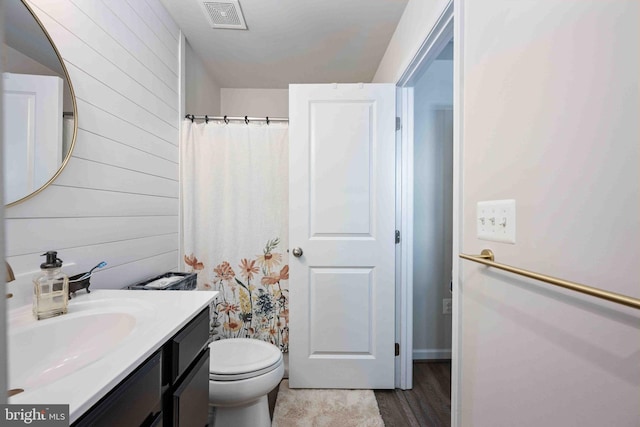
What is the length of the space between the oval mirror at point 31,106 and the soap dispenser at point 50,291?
22 centimetres

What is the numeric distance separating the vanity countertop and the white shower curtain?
85 centimetres

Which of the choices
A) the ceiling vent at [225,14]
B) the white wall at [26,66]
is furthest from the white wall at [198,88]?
the white wall at [26,66]

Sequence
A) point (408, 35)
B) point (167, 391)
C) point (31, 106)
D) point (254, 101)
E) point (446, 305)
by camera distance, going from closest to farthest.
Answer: point (167, 391) < point (31, 106) < point (408, 35) < point (446, 305) < point (254, 101)

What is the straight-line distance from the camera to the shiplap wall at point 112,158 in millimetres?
948

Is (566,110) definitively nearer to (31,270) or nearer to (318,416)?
(31,270)

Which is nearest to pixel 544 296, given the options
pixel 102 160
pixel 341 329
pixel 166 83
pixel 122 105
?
pixel 341 329

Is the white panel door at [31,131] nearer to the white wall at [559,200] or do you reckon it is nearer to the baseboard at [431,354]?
the white wall at [559,200]

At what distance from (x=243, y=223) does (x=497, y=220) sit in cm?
155

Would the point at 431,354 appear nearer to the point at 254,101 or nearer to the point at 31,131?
the point at 31,131

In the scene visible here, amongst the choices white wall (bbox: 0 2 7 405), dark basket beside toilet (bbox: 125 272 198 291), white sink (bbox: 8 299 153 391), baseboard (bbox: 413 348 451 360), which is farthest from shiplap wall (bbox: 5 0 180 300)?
baseboard (bbox: 413 348 451 360)

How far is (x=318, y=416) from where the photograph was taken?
151cm

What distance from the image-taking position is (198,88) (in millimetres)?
2223

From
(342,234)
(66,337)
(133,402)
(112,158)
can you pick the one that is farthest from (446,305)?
(112,158)

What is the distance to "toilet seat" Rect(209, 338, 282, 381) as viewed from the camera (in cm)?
124
